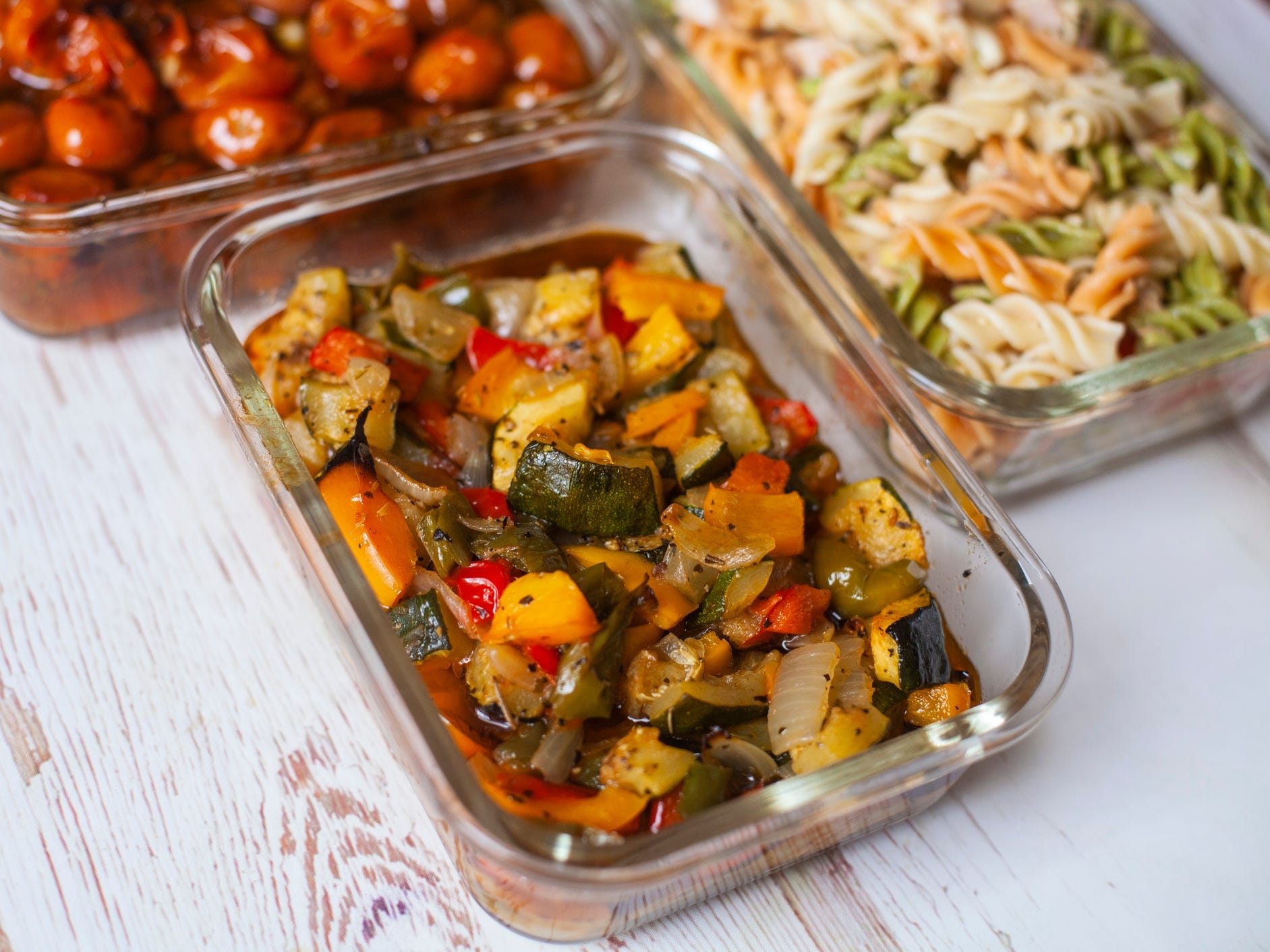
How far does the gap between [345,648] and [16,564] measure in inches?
30.5

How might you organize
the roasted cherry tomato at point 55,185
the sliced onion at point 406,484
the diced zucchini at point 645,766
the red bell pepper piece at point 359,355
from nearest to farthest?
1. the diced zucchini at point 645,766
2. the sliced onion at point 406,484
3. the red bell pepper piece at point 359,355
4. the roasted cherry tomato at point 55,185

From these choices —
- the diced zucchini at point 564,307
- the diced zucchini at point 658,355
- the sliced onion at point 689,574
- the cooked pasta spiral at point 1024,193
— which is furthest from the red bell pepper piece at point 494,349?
the cooked pasta spiral at point 1024,193

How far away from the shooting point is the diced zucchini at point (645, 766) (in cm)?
146

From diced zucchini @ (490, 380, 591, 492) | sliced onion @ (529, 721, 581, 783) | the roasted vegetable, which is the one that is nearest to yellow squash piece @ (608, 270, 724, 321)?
diced zucchini @ (490, 380, 591, 492)

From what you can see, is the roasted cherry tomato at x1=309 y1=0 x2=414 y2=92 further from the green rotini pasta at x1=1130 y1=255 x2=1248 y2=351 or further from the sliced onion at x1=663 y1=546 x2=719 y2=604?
the green rotini pasta at x1=1130 y1=255 x2=1248 y2=351

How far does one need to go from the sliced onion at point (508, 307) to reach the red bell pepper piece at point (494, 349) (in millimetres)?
54

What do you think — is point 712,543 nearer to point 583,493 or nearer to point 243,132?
point 583,493

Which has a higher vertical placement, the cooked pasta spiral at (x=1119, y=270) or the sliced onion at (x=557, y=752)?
the cooked pasta spiral at (x=1119, y=270)

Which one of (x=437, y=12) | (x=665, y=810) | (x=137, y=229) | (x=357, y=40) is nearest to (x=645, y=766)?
(x=665, y=810)

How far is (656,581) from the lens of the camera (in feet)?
5.45

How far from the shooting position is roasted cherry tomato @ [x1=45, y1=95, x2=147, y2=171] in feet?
7.11

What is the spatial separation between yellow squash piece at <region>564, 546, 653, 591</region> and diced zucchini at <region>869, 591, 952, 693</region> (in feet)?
1.17

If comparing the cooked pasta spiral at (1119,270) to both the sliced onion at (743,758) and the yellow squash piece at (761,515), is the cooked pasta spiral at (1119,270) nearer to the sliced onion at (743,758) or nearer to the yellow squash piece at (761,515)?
the yellow squash piece at (761,515)

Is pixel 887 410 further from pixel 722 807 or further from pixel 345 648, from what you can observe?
pixel 345 648
